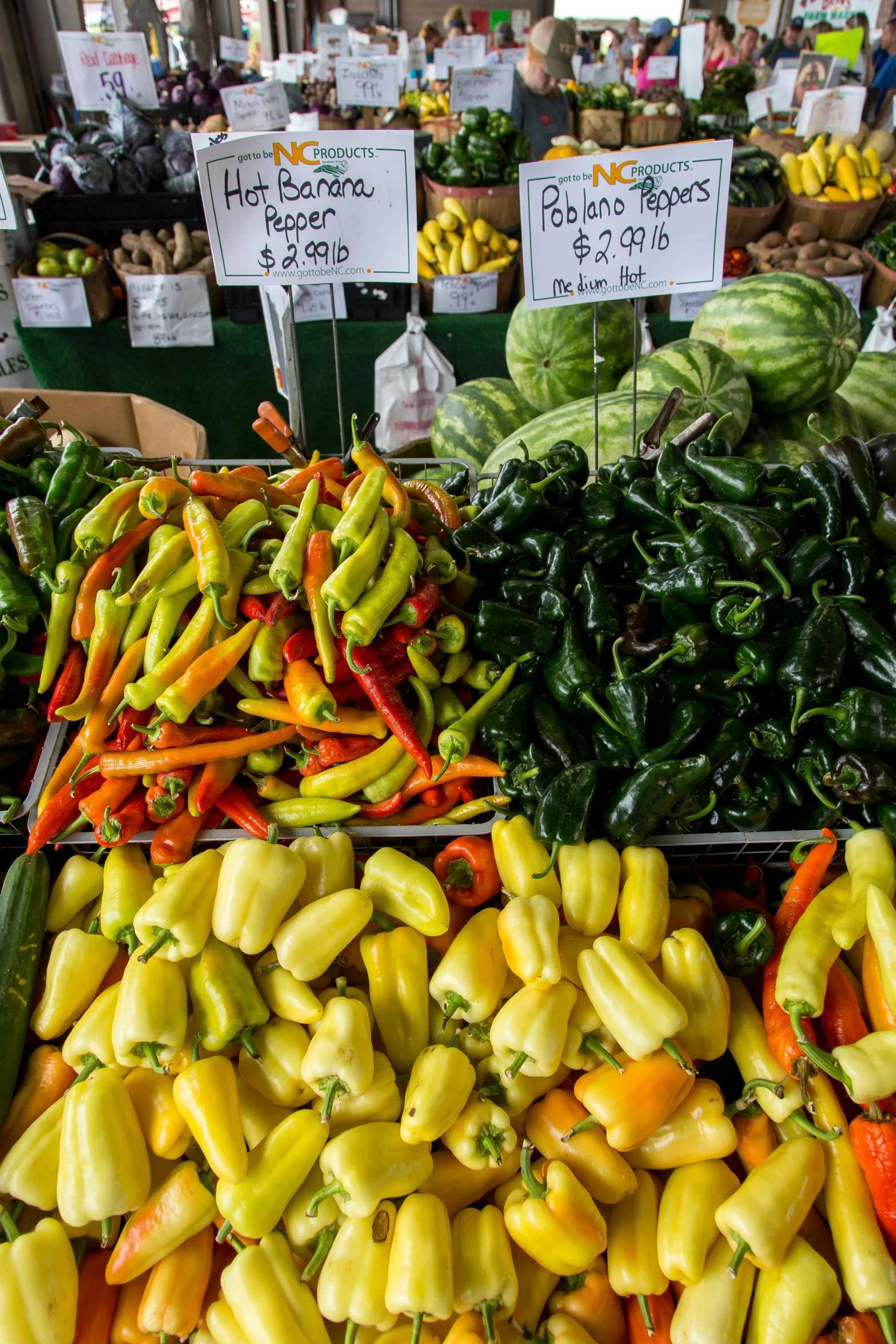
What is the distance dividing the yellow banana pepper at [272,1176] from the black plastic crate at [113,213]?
509cm

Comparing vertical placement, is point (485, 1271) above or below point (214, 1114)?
below

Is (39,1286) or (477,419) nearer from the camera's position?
(39,1286)

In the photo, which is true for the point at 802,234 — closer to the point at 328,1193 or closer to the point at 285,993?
the point at 285,993

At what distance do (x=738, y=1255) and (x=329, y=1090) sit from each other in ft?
2.21

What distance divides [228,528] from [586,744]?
0.91 metres

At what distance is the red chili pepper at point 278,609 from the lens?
5.25 feet

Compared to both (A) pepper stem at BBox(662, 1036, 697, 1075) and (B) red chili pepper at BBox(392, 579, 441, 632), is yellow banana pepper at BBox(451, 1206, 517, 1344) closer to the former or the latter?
(A) pepper stem at BBox(662, 1036, 697, 1075)

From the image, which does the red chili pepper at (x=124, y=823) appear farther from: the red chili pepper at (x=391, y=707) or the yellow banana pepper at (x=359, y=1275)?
the yellow banana pepper at (x=359, y=1275)

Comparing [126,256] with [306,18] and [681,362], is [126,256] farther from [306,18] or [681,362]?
[306,18]

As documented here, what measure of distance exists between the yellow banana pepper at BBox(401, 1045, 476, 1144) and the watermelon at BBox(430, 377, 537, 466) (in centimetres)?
258

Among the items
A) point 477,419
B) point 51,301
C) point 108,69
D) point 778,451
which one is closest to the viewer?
point 778,451

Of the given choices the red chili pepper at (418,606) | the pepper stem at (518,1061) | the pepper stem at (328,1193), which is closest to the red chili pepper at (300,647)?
the red chili pepper at (418,606)

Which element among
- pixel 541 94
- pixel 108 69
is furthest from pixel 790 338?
pixel 108 69

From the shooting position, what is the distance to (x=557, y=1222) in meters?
1.25
